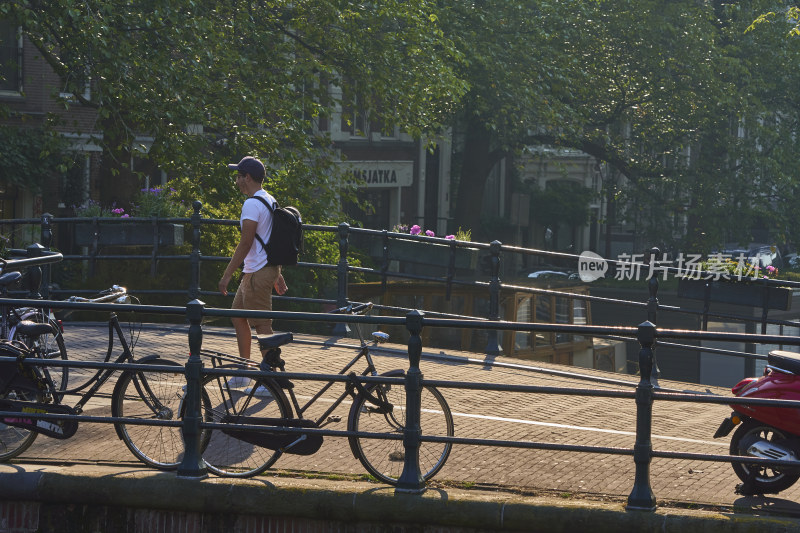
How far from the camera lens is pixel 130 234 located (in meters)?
14.2

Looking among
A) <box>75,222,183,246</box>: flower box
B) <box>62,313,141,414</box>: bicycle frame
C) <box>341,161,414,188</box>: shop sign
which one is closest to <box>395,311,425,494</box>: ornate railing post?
<box>62,313,141,414</box>: bicycle frame

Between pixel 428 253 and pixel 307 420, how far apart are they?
7588mm

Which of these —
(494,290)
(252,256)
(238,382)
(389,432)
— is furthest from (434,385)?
(494,290)

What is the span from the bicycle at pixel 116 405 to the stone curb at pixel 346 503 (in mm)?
339

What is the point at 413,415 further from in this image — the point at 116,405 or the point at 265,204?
the point at 265,204

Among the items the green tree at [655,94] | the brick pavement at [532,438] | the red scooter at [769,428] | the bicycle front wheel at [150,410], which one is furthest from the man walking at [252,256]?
the green tree at [655,94]

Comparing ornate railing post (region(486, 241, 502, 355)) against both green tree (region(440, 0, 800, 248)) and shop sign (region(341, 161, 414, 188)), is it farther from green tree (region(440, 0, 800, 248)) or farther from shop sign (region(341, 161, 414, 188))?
shop sign (region(341, 161, 414, 188))

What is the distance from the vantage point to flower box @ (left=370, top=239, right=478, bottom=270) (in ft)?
45.7

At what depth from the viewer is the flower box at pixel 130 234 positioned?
1404 centimetres

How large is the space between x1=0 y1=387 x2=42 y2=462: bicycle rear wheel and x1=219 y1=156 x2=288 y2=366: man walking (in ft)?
Answer: 6.62

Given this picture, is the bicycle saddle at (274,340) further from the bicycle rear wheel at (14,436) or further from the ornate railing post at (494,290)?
the ornate railing post at (494,290)

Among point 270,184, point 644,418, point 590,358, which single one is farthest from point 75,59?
point 644,418

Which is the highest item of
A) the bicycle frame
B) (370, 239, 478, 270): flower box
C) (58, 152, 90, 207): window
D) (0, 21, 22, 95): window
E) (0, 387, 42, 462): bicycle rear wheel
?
(0, 21, 22, 95): window

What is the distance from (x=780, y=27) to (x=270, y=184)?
18.1 meters
